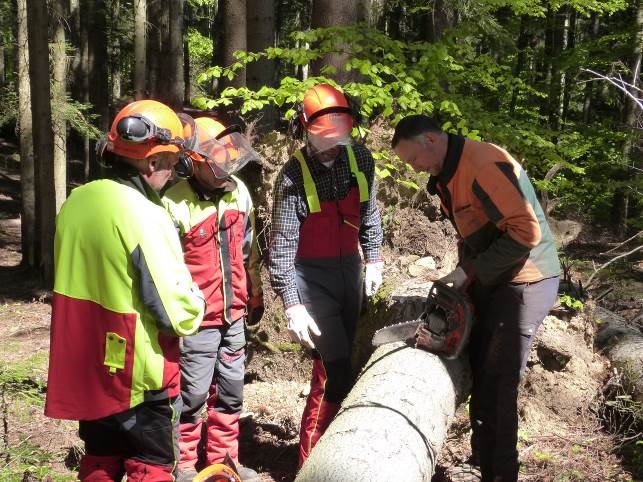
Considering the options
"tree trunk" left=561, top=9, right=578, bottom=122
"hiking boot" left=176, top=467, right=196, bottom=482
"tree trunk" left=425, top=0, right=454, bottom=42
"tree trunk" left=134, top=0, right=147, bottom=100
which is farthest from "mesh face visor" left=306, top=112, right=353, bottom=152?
"tree trunk" left=561, top=9, right=578, bottom=122

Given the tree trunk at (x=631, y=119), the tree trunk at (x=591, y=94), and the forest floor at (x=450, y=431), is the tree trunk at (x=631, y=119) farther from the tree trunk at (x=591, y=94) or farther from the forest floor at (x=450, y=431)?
the forest floor at (x=450, y=431)

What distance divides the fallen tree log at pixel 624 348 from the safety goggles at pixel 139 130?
4.26 m

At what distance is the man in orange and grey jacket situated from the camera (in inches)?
129

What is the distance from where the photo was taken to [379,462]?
259 centimetres

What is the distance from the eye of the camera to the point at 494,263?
3.31 meters

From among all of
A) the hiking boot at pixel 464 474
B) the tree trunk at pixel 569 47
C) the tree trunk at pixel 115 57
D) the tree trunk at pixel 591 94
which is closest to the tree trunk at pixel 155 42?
the tree trunk at pixel 115 57

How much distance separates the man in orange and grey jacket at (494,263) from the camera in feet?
10.7

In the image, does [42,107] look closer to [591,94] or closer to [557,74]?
[557,74]

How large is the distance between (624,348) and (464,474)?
2490 millimetres

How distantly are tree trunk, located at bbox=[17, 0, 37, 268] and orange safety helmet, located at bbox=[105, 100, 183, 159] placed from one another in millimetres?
10173

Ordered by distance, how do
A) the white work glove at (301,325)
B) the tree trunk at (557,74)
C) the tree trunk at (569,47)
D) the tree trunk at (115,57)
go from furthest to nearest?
the tree trunk at (115,57), the tree trunk at (569,47), the tree trunk at (557,74), the white work glove at (301,325)

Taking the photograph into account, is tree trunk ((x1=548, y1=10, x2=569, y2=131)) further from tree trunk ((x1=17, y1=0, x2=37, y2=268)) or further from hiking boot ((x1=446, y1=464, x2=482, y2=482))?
hiking boot ((x1=446, y1=464, x2=482, y2=482))

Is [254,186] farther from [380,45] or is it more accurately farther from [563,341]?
[563,341]

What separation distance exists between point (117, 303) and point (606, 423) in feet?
13.5
